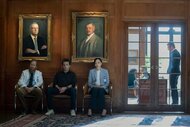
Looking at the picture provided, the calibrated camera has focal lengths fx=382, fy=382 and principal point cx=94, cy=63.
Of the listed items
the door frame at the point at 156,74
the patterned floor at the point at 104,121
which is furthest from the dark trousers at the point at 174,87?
the patterned floor at the point at 104,121

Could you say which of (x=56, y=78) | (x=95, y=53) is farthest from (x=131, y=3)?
(x=56, y=78)

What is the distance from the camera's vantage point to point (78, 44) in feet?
29.0

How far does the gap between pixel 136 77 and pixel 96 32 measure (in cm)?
141

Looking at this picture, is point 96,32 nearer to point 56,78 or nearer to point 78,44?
point 78,44

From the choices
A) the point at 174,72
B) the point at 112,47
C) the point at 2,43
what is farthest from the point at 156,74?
the point at 2,43

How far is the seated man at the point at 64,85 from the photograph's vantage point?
826 cm

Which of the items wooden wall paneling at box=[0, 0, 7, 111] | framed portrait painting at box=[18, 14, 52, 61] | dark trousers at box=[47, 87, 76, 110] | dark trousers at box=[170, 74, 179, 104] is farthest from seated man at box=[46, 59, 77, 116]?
dark trousers at box=[170, 74, 179, 104]

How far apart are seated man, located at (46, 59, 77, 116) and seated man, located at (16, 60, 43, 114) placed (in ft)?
0.85

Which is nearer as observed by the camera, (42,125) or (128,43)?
(42,125)

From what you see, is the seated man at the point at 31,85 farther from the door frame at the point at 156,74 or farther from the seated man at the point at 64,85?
the door frame at the point at 156,74

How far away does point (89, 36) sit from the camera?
29.0 feet

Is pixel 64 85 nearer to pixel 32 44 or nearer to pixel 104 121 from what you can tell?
pixel 32 44

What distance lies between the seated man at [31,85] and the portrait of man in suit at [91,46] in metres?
1.08

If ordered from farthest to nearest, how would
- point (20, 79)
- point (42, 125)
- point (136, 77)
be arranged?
point (136, 77) → point (20, 79) → point (42, 125)
